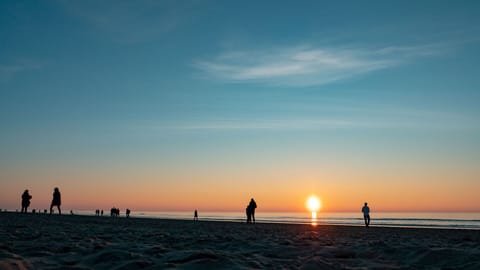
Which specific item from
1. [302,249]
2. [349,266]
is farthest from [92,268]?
[302,249]

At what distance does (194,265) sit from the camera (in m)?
5.05

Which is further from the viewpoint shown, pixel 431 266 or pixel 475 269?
pixel 431 266

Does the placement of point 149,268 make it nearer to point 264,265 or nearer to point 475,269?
point 264,265

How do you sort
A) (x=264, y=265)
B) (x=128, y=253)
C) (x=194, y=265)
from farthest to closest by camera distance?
(x=128, y=253)
(x=264, y=265)
(x=194, y=265)

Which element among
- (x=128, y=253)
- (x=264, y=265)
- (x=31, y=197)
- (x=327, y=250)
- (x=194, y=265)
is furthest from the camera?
(x=31, y=197)

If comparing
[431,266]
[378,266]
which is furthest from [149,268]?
[431,266]

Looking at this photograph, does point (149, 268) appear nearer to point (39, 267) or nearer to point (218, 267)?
point (218, 267)

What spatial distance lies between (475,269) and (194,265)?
354cm

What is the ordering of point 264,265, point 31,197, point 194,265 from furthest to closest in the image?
point 31,197 < point 264,265 < point 194,265

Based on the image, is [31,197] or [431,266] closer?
[431,266]

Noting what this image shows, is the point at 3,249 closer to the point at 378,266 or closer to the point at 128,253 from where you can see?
the point at 128,253

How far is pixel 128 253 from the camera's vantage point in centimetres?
586

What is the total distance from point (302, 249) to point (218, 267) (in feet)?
8.59

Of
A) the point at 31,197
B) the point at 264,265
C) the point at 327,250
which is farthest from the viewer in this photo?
the point at 31,197
